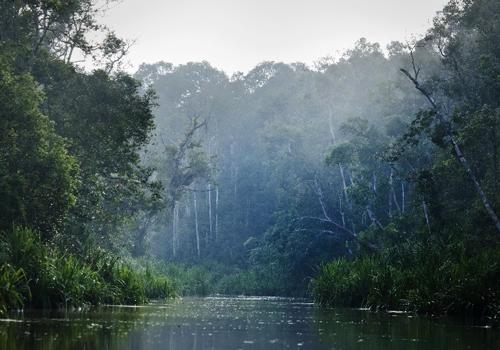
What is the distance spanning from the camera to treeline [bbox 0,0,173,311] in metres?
18.9

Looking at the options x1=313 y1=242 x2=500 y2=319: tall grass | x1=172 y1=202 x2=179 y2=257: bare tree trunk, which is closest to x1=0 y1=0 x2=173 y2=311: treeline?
x1=313 y1=242 x2=500 y2=319: tall grass

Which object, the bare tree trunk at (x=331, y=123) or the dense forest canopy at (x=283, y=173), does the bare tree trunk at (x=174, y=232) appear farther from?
the bare tree trunk at (x=331, y=123)

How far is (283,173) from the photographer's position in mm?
60375

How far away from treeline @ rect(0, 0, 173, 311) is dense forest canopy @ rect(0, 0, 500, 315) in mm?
69

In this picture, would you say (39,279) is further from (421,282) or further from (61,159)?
(421,282)

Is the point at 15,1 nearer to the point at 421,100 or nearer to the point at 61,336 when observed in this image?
the point at 61,336

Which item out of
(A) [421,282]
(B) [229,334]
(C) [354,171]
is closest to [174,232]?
(C) [354,171]

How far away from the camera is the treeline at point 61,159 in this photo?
62.0 ft

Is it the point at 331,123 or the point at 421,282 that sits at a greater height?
the point at 331,123

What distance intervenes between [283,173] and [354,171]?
1080 centimetres

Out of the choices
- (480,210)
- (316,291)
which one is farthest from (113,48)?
(480,210)

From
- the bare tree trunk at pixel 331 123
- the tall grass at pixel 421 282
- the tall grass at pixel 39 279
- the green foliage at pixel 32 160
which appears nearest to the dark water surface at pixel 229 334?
the tall grass at pixel 39 279

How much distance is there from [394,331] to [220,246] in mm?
60997

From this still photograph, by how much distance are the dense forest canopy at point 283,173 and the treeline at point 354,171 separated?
0.12 metres
